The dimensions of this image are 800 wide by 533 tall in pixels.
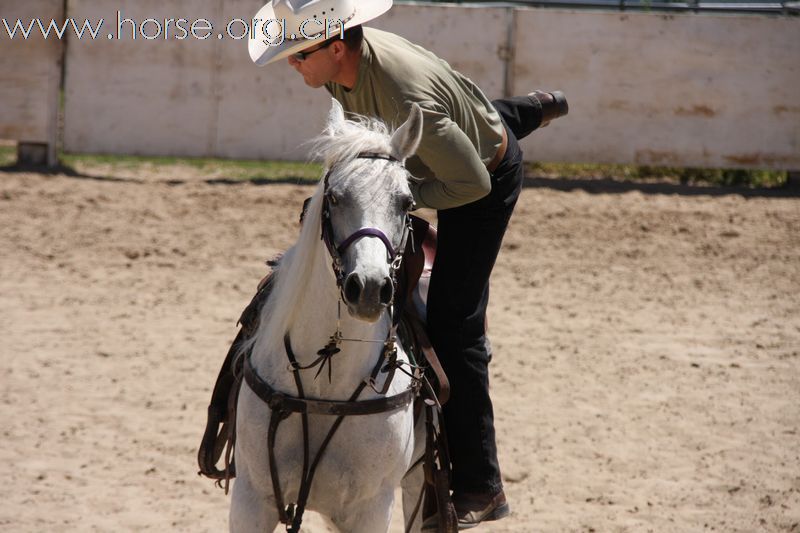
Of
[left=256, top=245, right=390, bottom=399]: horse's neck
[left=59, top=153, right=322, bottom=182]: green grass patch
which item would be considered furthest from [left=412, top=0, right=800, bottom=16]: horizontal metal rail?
[left=256, top=245, right=390, bottom=399]: horse's neck

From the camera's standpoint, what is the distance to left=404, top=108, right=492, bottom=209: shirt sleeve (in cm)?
299

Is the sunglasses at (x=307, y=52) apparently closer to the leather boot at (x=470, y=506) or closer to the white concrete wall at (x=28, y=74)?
the leather boot at (x=470, y=506)

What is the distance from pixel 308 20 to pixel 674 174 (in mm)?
8654

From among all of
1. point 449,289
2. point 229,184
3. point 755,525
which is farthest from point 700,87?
point 449,289

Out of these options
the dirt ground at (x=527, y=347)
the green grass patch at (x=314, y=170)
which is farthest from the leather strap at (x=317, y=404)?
the green grass patch at (x=314, y=170)

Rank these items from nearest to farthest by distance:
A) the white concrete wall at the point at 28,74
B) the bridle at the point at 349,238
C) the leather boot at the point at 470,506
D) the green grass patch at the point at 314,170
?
the bridle at the point at 349,238 < the leather boot at the point at 470,506 < the white concrete wall at the point at 28,74 < the green grass patch at the point at 314,170

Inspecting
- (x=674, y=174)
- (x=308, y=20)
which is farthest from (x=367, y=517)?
(x=674, y=174)

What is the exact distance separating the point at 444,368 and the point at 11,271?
5467mm

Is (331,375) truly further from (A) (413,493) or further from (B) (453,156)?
(A) (413,493)

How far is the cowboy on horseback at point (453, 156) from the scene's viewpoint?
308 centimetres

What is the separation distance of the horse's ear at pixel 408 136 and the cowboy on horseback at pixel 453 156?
15 centimetres

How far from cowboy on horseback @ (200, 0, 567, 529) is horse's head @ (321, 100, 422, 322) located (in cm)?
20

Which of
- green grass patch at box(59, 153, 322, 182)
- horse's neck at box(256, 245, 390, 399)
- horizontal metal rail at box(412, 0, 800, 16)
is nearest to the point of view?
horse's neck at box(256, 245, 390, 399)

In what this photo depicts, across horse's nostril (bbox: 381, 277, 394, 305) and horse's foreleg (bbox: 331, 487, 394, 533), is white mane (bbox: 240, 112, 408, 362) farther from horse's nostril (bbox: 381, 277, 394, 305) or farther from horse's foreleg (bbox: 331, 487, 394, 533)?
horse's foreleg (bbox: 331, 487, 394, 533)
